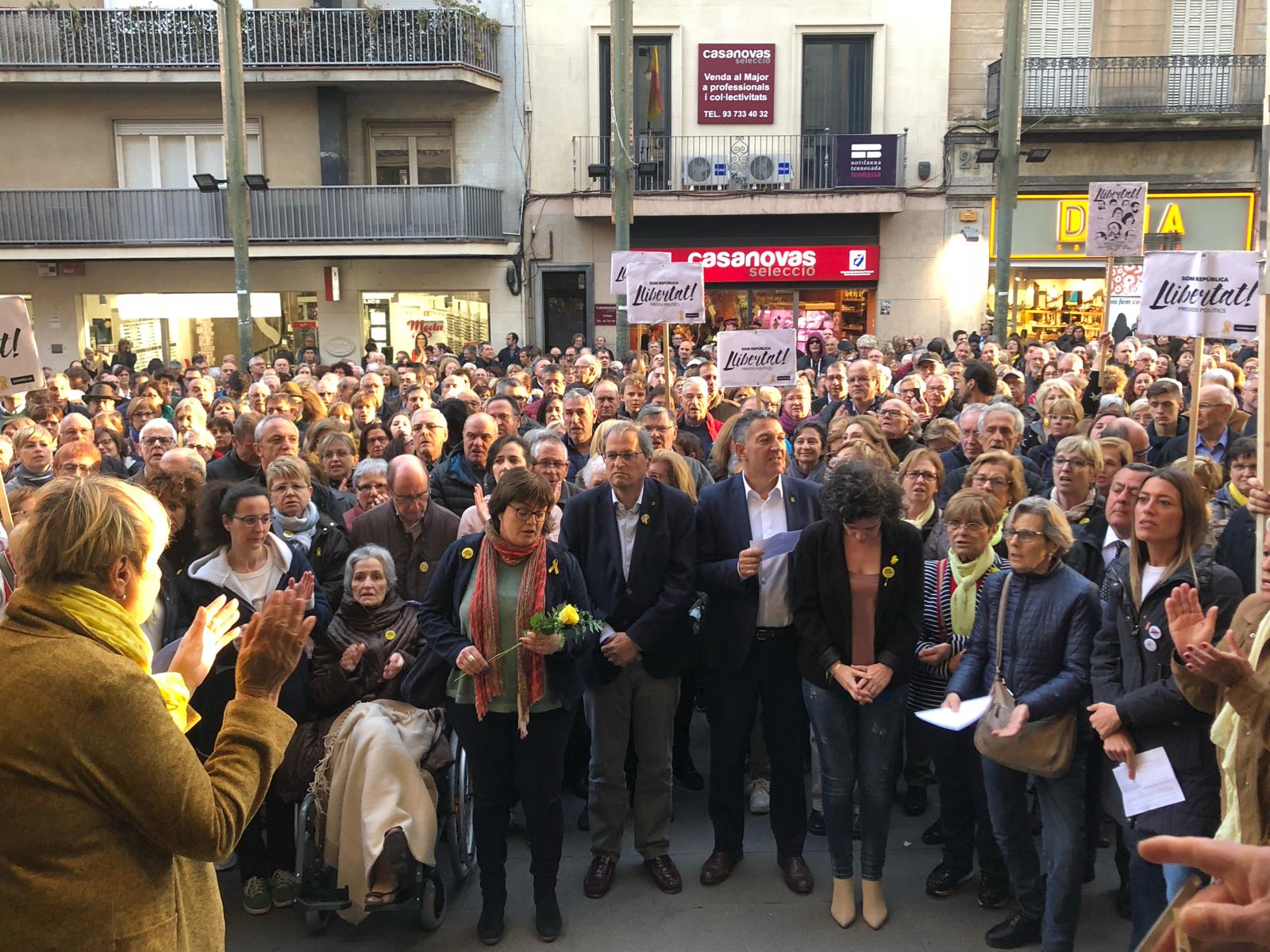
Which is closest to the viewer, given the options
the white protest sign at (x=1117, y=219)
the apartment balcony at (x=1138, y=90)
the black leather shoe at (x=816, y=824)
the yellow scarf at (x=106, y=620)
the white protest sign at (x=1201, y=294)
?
the yellow scarf at (x=106, y=620)

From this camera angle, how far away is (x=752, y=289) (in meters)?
24.5

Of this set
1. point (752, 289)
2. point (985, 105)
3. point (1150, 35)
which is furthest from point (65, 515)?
point (1150, 35)

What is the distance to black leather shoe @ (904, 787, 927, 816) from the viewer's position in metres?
6.07

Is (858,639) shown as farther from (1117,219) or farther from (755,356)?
(1117,219)

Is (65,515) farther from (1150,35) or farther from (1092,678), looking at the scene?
(1150,35)

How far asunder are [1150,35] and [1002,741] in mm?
23458

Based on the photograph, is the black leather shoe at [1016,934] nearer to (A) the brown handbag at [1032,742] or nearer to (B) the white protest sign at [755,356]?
(A) the brown handbag at [1032,742]

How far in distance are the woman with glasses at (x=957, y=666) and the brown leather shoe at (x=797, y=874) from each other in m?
0.54

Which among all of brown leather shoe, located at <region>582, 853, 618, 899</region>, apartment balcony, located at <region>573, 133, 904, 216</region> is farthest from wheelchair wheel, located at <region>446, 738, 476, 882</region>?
apartment balcony, located at <region>573, 133, 904, 216</region>

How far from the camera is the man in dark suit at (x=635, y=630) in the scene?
16.8 feet

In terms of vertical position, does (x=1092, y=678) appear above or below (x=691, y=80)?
below

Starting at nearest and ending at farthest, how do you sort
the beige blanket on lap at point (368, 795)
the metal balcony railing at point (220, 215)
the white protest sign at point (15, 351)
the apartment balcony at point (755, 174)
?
the beige blanket on lap at point (368, 795), the white protest sign at point (15, 351), the metal balcony railing at point (220, 215), the apartment balcony at point (755, 174)

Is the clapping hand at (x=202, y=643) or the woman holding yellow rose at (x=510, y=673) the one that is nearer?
the clapping hand at (x=202, y=643)

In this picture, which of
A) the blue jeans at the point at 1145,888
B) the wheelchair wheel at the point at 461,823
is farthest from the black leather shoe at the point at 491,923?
the blue jeans at the point at 1145,888
